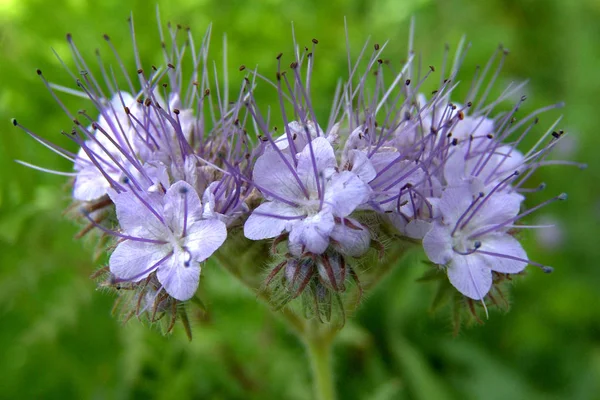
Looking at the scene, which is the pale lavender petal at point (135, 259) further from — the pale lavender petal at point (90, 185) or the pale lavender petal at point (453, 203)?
the pale lavender petal at point (453, 203)

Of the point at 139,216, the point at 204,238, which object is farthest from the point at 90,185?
the point at 204,238

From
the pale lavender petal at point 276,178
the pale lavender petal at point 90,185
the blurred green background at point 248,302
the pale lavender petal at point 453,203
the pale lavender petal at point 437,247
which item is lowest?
the blurred green background at point 248,302

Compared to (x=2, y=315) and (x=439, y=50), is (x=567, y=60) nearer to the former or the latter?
(x=439, y=50)

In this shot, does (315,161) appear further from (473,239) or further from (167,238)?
(473,239)

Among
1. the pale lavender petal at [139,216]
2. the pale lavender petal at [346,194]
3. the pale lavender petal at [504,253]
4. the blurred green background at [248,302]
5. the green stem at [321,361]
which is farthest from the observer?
the blurred green background at [248,302]

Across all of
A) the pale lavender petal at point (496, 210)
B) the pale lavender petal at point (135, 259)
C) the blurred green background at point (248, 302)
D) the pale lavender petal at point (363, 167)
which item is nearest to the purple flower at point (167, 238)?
the pale lavender petal at point (135, 259)

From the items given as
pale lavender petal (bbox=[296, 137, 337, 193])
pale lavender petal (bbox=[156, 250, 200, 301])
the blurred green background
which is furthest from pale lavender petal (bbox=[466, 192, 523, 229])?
pale lavender petal (bbox=[156, 250, 200, 301])

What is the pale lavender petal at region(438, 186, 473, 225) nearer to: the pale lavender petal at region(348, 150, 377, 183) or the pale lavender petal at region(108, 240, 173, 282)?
the pale lavender petal at region(348, 150, 377, 183)

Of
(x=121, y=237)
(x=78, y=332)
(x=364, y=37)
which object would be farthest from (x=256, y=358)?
(x=364, y=37)
